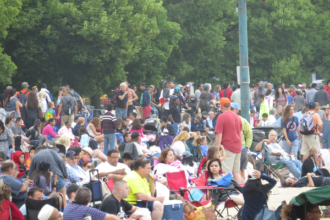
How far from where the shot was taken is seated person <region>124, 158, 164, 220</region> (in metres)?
9.07

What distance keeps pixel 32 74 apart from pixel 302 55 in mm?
20671

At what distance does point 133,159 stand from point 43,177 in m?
3.91

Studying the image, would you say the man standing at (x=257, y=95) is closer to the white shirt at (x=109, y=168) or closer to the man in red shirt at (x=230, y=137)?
the man in red shirt at (x=230, y=137)

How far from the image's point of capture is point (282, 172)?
1444 centimetres

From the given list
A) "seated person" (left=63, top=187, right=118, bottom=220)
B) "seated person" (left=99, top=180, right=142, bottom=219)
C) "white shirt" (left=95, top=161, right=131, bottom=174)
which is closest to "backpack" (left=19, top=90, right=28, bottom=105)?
"white shirt" (left=95, top=161, right=131, bottom=174)

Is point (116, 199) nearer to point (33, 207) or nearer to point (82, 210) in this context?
point (82, 210)

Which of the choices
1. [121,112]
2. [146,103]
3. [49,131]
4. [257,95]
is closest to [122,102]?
[121,112]

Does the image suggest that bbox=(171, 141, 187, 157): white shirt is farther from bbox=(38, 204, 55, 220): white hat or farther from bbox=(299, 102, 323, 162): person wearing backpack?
bbox=(38, 204, 55, 220): white hat

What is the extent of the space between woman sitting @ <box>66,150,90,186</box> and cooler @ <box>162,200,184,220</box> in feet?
6.27

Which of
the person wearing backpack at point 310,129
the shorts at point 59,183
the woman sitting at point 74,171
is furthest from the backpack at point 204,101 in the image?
the shorts at point 59,183

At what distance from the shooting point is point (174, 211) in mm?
9312

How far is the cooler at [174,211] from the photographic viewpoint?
30.5 feet

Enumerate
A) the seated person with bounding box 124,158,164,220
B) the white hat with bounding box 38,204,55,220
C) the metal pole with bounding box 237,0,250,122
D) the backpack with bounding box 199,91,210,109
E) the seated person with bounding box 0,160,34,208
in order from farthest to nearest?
the backpack with bounding box 199,91,210,109 → the metal pole with bounding box 237,0,250,122 → the seated person with bounding box 124,158,164,220 → the seated person with bounding box 0,160,34,208 → the white hat with bounding box 38,204,55,220

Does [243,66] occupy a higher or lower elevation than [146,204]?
higher
